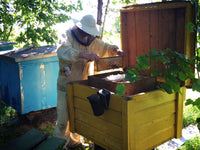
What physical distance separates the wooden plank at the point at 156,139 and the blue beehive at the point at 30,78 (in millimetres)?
2339

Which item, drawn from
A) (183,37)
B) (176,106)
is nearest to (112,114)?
(176,106)

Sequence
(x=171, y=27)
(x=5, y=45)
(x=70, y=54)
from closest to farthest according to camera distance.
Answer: (x=171, y=27), (x=70, y=54), (x=5, y=45)

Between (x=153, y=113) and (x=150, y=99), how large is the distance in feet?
0.45

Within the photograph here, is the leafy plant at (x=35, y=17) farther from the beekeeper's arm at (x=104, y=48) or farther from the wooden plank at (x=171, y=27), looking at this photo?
the wooden plank at (x=171, y=27)

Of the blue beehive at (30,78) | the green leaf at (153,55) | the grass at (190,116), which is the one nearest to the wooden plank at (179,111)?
the green leaf at (153,55)

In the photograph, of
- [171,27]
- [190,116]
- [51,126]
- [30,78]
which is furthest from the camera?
[190,116]

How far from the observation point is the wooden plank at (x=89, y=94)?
181 centimetres

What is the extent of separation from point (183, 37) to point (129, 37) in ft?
2.50

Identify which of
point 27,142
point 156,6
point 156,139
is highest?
point 156,6

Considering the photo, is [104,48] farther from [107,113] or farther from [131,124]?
[131,124]

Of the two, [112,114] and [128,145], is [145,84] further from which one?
[128,145]

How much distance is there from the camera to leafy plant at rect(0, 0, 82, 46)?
17.8 feet

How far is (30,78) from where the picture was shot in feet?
12.0

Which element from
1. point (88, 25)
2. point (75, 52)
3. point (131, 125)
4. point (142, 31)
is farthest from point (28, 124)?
point (131, 125)
